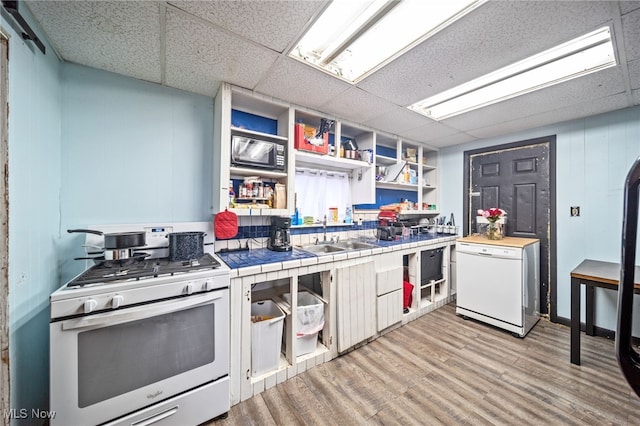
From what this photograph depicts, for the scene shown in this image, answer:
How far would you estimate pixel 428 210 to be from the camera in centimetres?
361

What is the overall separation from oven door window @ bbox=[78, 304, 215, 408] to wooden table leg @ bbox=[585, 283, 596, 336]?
3.28 metres

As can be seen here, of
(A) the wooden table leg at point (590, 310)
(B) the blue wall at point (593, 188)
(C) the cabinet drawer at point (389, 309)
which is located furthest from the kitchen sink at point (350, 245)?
(B) the blue wall at point (593, 188)

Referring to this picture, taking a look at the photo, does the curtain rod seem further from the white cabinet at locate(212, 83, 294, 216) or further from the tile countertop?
the tile countertop

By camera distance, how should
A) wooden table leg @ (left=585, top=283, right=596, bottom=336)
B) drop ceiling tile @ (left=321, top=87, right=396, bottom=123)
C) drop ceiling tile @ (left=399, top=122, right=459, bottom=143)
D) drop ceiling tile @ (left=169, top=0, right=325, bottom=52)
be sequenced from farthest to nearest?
drop ceiling tile @ (left=399, top=122, right=459, bottom=143)
wooden table leg @ (left=585, top=283, right=596, bottom=336)
drop ceiling tile @ (left=321, top=87, right=396, bottom=123)
drop ceiling tile @ (left=169, top=0, right=325, bottom=52)

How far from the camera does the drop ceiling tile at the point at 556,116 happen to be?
2.10 meters

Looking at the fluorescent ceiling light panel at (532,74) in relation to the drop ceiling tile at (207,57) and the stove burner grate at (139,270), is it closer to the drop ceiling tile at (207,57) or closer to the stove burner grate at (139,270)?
the drop ceiling tile at (207,57)

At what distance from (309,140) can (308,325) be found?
1.66 metres

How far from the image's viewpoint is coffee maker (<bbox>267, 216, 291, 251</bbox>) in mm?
2105

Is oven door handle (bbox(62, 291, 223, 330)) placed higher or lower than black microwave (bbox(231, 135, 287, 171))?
lower

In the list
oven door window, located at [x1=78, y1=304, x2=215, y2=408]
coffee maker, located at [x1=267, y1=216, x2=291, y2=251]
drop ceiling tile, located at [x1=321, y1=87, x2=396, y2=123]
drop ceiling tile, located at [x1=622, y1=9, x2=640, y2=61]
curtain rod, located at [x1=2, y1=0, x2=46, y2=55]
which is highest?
drop ceiling tile, located at [x1=321, y1=87, x2=396, y2=123]

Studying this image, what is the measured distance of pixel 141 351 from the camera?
1207 mm

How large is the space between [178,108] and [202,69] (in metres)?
0.47

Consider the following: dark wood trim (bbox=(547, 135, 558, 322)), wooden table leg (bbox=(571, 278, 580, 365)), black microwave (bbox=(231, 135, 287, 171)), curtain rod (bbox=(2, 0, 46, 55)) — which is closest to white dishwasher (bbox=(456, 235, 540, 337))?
dark wood trim (bbox=(547, 135, 558, 322))

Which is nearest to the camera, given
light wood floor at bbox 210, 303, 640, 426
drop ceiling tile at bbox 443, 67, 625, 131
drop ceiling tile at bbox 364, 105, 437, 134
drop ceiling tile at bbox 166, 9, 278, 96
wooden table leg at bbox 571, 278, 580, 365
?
drop ceiling tile at bbox 166, 9, 278, 96
